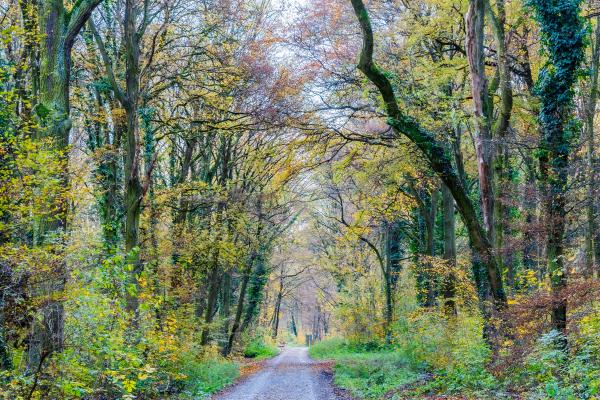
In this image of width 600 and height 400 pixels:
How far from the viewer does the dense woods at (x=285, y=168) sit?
6.98m

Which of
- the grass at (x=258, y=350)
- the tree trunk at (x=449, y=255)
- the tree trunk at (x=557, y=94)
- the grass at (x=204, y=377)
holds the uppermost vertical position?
the tree trunk at (x=557, y=94)

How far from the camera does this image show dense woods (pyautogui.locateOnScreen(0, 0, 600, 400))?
275 inches

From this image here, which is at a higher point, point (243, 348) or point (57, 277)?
point (57, 277)

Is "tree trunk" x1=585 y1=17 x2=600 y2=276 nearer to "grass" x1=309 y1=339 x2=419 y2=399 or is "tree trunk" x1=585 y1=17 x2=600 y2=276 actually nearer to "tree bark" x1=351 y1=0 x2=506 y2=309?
"tree bark" x1=351 y1=0 x2=506 y2=309

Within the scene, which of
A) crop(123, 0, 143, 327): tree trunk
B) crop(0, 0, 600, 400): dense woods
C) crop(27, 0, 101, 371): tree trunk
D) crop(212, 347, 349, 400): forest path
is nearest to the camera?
crop(0, 0, 600, 400): dense woods

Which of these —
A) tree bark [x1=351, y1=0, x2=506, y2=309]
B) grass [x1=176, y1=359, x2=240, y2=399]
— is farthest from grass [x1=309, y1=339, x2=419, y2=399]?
grass [x1=176, y1=359, x2=240, y2=399]

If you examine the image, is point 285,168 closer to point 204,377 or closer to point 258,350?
point 204,377

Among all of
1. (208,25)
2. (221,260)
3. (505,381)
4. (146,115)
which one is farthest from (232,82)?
(505,381)

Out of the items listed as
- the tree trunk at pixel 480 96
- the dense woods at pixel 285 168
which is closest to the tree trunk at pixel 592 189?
the dense woods at pixel 285 168

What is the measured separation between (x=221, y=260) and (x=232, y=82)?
26.4ft

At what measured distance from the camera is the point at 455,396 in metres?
9.05

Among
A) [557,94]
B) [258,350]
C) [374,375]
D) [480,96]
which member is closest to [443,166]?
[480,96]

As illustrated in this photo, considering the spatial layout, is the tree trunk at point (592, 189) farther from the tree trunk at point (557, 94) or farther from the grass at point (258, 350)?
the grass at point (258, 350)

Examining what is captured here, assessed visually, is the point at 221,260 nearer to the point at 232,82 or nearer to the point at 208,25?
the point at 232,82
